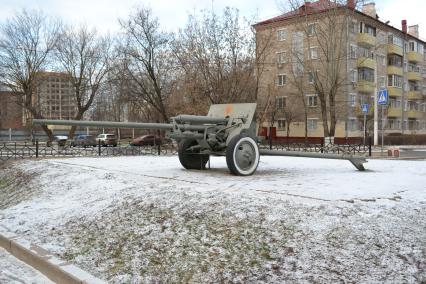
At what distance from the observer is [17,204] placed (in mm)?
9352

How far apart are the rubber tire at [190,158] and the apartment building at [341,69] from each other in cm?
1841

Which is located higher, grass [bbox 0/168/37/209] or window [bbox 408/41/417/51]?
window [bbox 408/41/417/51]

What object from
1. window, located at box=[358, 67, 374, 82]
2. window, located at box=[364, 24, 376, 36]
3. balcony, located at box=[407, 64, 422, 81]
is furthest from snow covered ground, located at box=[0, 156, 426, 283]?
balcony, located at box=[407, 64, 422, 81]

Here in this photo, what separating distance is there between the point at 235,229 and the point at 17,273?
267 centimetres

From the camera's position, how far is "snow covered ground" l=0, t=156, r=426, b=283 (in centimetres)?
498

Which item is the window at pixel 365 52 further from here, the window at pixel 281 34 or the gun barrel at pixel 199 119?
the gun barrel at pixel 199 119

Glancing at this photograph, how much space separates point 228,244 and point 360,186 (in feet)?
12.6

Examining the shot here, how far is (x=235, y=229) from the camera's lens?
5.78 m

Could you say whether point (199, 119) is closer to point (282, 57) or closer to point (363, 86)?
point (282, 57)

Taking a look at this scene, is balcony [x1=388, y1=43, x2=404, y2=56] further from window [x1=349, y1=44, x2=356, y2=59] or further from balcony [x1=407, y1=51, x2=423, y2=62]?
window [x1=349, y1=44, x2=356, y2=59]

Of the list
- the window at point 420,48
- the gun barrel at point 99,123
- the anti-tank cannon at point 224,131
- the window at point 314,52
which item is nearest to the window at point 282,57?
the window at point 314,52

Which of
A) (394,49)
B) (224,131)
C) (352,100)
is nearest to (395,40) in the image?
(394,49)

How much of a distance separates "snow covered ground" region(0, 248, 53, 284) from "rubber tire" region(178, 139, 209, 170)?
19.3 feet

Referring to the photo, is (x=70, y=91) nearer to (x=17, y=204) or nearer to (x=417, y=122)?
(x=17, y=204)
